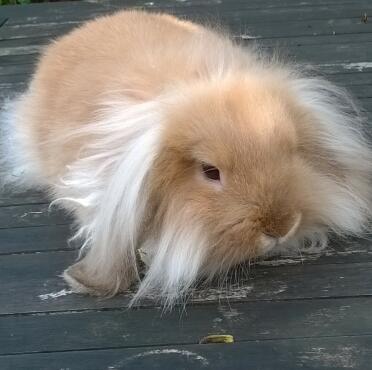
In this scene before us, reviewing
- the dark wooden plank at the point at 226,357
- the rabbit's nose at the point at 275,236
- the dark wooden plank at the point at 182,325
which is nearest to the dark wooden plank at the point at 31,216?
the dark wooden plank at the point at 182,325

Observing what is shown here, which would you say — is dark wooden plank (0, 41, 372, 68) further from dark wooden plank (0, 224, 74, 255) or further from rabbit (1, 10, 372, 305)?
dark wooden plank (0, 224, 74, 255)

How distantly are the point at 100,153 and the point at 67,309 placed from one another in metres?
0.49

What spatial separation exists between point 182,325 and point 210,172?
440 mm

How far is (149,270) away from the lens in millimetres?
1995

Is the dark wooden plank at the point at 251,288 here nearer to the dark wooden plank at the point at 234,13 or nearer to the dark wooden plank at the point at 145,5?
the dark wooden plank at the point at 234,13

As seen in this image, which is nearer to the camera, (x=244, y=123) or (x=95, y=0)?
(x=244, y=123)

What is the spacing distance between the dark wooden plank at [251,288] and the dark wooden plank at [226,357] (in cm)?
20

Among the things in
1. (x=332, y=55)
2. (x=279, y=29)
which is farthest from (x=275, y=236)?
(x=279, y=29)

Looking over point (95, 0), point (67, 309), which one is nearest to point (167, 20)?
point (67, 309)

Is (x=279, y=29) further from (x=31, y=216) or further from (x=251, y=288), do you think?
(x=251, y=288)

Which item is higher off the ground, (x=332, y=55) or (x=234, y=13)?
(x=234, y=13)

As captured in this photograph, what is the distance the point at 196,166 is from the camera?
1909 mm

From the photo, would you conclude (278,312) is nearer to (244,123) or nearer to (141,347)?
(141,347)

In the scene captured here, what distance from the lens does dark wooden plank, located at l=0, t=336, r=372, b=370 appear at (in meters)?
1.72
